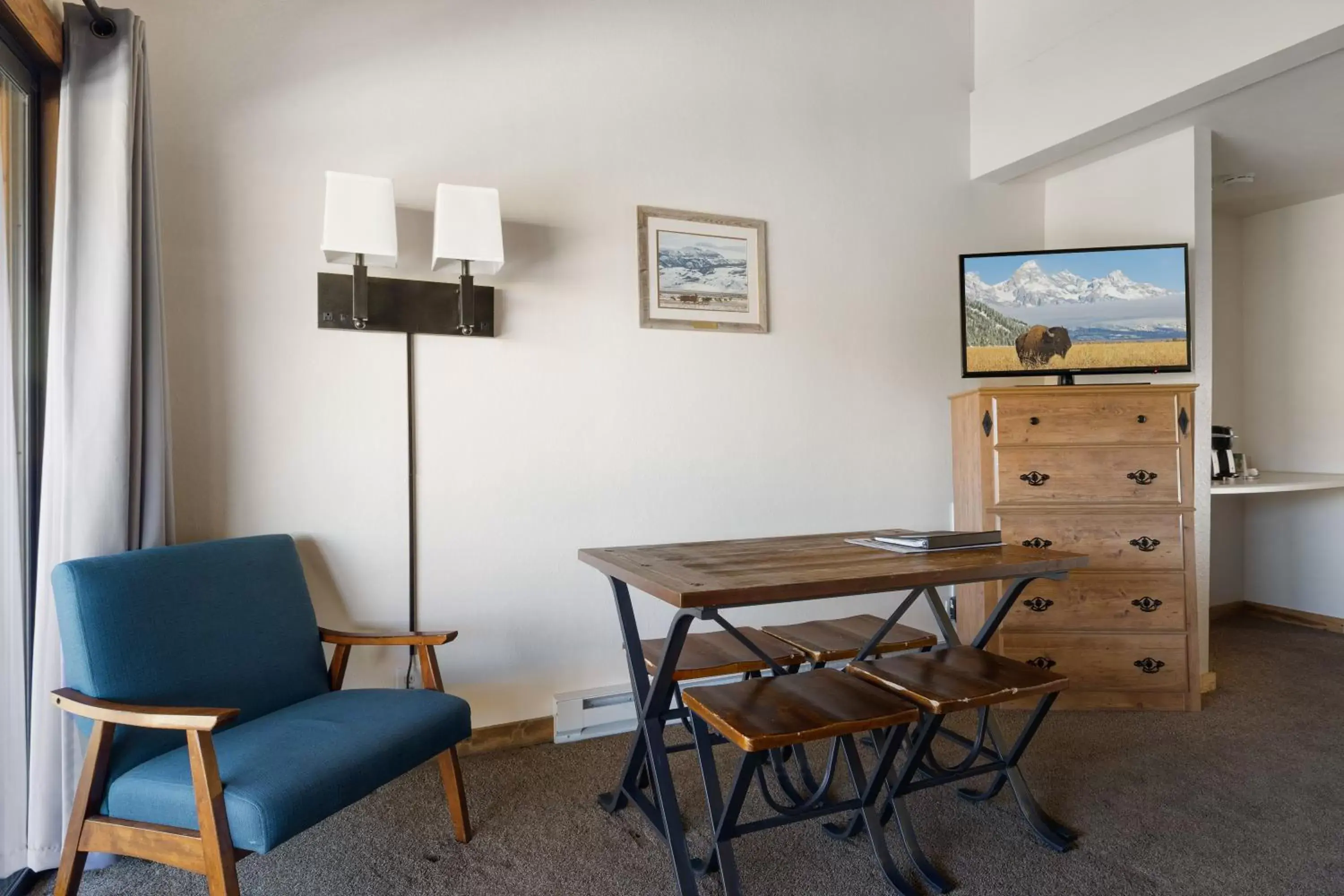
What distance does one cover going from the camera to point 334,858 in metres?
2.04

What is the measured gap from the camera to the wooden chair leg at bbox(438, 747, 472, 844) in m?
2.12

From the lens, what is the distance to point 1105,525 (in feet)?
10.1

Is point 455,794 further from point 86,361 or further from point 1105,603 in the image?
point 1105,603

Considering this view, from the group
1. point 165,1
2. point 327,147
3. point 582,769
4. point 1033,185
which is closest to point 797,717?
point 582,769

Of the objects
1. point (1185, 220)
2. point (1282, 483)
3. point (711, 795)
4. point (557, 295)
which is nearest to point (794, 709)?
point (711, 795)

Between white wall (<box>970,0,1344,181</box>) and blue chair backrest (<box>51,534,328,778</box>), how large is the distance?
11.6ft

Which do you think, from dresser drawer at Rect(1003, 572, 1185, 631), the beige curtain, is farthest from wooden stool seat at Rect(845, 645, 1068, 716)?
the beige curtain

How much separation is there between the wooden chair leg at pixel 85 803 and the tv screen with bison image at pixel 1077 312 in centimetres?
317

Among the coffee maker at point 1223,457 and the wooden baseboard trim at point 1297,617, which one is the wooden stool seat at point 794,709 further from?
the wooden baseboard trim at point 1297,617

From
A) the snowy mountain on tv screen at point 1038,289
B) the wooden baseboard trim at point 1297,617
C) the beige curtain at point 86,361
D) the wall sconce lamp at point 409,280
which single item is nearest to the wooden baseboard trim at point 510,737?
the wall sconce lamp at point 409,280

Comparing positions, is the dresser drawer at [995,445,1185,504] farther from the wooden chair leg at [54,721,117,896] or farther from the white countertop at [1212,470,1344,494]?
the wooden chair leg at [54,721,117,896]

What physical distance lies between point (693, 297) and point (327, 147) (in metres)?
1.45

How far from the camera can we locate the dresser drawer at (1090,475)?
3047 millimetres

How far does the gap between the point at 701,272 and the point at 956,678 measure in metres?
1.87
